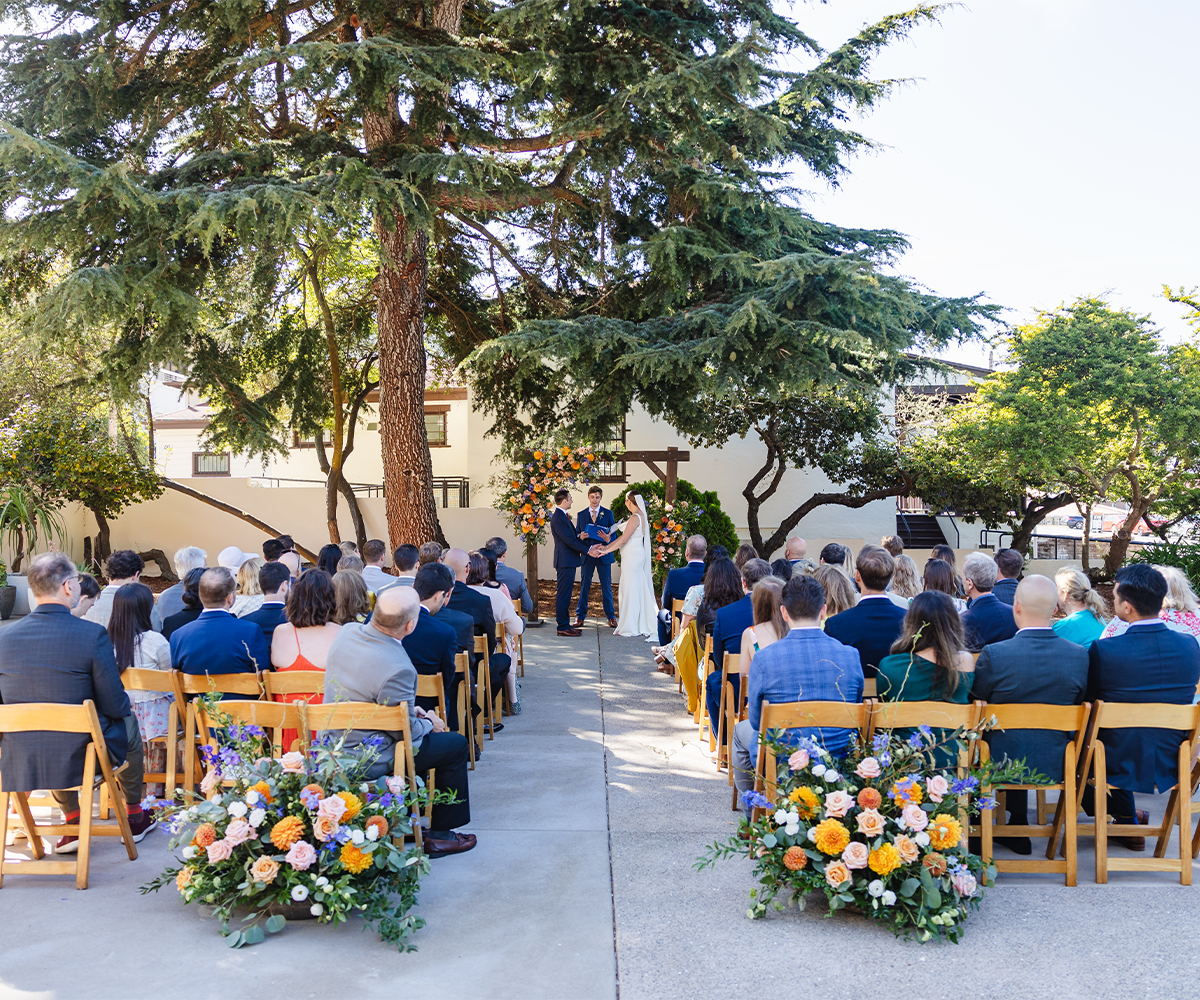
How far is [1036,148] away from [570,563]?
10187mm

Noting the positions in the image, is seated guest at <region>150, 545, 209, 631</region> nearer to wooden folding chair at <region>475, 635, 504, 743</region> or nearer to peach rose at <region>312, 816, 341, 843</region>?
wooden folding chair at <region>475, 635, 504, 743</region>

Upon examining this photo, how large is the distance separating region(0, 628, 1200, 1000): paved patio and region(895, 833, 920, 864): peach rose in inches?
13.6

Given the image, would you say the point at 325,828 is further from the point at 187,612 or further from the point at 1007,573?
the point at 1007,573

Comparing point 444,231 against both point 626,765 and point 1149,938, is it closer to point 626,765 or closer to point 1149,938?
point 626,765

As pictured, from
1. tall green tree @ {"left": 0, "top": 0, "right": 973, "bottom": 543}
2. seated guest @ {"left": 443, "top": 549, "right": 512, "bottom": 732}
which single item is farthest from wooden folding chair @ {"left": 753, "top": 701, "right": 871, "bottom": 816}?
tall green tree @ {"left": 0, "top": 0, "right": 973, "bottom": 543}

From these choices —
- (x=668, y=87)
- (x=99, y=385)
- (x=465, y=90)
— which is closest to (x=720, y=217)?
(x=668, y=87)

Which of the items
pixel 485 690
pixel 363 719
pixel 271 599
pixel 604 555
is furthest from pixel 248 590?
pixel 604 555

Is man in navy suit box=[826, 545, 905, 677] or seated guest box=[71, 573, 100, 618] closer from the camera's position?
man in navy suit box=[826, 545, 905, 677]

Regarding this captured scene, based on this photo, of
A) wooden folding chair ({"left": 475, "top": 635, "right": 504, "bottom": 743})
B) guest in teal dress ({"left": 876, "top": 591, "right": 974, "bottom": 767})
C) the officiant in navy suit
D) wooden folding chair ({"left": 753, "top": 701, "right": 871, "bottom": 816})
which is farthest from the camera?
the officiant in navy suit

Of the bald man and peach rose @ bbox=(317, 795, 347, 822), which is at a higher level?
the bald man

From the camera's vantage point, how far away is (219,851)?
3.55m

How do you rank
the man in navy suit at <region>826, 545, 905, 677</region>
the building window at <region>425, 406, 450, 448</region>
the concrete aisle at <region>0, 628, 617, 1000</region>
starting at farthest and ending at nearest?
the building window at <region>425, 406, 450, 448</region> → the man in navy suit at <region>826, 545, 905, 677</region> → the concrete aisle at <region>0, 628, 617, 1000</region>

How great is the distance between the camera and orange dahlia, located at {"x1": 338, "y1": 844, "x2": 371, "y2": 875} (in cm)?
351

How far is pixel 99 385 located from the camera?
1012cm
